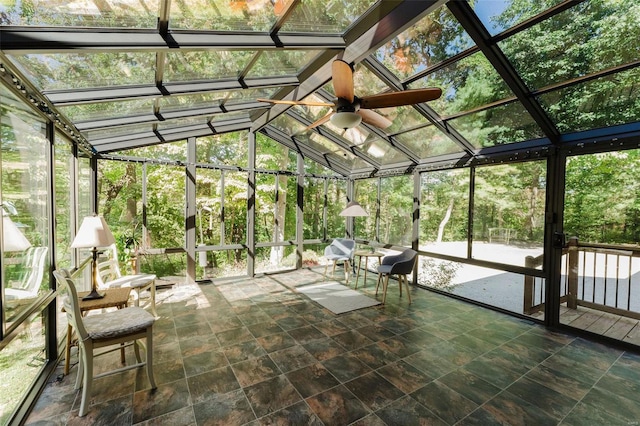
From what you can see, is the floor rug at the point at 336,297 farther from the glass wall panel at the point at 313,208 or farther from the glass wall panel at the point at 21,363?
the glass wall panel at the point at 21,363

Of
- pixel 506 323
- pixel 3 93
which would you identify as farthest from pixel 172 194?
pixel 506 323

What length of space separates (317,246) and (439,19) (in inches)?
224

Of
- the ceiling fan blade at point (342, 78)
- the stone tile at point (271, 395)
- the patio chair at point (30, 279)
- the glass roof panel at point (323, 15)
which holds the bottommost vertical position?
the stone tile at point (271, 395)

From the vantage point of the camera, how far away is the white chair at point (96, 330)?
2.05 meters

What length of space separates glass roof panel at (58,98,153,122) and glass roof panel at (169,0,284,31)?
148 centimetres

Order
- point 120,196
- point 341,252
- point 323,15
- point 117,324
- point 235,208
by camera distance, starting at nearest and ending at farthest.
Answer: point 117,324
point 323,15
point 120,196
point 341,252
point 235,208

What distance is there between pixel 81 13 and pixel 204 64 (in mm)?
1168

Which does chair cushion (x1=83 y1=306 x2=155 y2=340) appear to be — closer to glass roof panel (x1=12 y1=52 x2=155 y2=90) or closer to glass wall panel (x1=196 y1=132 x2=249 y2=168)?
glass roof panel (x1=12 y1=52 x2=155 y2=90)

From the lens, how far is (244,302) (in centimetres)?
448

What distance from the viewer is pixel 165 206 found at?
18.6 ft

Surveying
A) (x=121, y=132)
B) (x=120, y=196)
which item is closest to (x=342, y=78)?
(x=121, y=132)

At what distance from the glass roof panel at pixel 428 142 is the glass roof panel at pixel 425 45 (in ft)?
4.70

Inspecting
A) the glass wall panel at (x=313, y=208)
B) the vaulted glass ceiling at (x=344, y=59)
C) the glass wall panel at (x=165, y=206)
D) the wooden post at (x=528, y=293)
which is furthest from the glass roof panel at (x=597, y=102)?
the glass wall panel at (x=165, y=206)

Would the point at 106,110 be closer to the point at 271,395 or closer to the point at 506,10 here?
the point at 271,395
